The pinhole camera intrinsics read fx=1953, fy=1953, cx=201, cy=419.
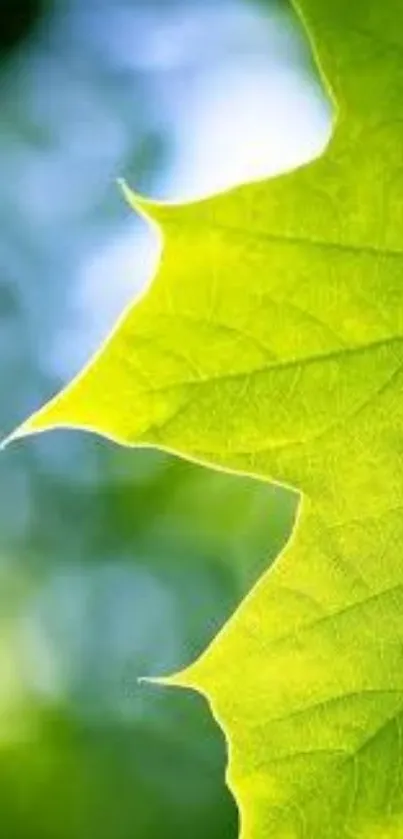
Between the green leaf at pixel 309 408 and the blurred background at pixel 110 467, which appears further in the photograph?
the blurred background at pixel 110 467

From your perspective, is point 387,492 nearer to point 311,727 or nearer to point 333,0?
point 311,727

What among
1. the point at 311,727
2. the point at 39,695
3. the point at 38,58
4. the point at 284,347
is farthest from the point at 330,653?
the point at 38,58

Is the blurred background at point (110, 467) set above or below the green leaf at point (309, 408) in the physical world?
below

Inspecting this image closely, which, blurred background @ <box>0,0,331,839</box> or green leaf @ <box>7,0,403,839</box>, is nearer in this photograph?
green leaf @ <box>7,0,403,839</box>

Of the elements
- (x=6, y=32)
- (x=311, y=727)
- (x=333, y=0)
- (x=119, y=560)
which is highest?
(x=333, y=0)

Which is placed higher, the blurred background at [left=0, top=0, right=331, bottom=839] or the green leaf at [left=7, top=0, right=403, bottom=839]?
the green leaf at [left=7, top=0, right=403, bottom=839]
